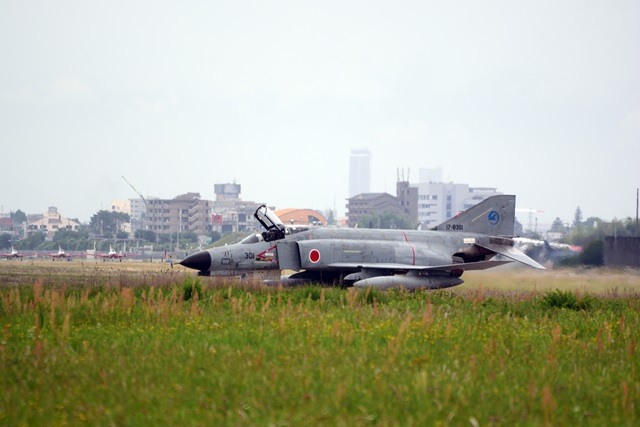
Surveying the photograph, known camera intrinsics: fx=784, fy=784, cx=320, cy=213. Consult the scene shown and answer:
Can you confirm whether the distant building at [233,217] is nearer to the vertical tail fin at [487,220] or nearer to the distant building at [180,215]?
the distant building at [180,215]

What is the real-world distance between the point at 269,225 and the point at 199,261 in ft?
9.30

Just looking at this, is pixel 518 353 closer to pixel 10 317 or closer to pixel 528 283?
pixel 10 317

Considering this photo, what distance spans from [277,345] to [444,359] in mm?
2235

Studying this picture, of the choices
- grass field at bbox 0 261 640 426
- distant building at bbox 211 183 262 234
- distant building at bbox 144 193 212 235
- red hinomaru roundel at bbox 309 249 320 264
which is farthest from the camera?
distant building at bbox 211 183 262 234

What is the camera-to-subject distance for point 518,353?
10.3 meters

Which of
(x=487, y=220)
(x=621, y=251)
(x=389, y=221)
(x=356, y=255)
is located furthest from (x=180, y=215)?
(x=356, y=255)

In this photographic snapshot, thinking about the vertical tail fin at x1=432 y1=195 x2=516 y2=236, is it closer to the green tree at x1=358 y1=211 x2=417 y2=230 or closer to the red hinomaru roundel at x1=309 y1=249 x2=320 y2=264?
the red hinomaru roundel at x1=309 y1=249 x2=320 y2=264

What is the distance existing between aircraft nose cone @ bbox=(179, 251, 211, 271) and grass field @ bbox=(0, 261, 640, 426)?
10600mm

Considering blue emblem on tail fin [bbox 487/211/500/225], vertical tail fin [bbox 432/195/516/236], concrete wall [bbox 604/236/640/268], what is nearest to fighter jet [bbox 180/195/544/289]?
vertical tail fin [bbox 432/195/516/236]

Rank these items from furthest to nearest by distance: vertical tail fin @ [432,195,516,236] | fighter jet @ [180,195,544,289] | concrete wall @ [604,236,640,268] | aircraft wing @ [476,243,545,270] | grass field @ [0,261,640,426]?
concrete wall @ [604,236,640,268] → vertical tail fin @ [432,195,516,236] → aircraft wing @ [476,243,545,270] → fighter jet @ [180,195,544,289] → grass field @ [0,261,640,426]

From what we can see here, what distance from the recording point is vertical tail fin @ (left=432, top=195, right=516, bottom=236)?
97.7 ft

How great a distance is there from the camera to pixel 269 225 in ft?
87.8

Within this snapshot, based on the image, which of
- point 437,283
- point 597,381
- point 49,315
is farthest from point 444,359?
point 437,283

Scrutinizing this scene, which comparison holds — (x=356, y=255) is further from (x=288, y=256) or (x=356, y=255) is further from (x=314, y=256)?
(x=288, y=256)
